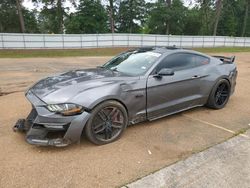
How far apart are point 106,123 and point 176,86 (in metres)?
1.56

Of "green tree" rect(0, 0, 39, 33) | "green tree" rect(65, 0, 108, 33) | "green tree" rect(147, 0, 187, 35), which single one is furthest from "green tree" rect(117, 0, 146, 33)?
"green tree" rect(0, 0, 39, 33)

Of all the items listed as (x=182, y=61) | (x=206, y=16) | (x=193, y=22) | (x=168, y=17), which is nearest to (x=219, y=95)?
(x=182, y=61)

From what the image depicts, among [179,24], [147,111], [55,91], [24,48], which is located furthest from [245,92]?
[179,24]

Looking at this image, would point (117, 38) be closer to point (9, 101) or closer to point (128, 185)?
point (9, 101)

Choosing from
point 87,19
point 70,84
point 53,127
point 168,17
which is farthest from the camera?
point 168,17

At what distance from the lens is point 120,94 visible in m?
3.77

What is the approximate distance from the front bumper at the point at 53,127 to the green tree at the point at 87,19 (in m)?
37.9

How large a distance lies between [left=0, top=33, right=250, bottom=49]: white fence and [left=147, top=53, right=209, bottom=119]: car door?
20124 mm

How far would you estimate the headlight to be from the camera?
3303 millimetres

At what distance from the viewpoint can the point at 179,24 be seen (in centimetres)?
4475

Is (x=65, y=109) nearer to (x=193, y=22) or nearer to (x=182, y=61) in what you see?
(x=182, y=61)

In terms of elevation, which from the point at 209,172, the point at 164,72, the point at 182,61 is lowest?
the point at 209,172

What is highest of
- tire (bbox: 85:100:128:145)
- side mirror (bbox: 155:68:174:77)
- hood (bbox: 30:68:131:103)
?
side mirror (bbox: 155:68:174:77)

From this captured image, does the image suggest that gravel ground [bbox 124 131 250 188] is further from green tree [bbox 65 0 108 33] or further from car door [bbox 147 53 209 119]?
green tree [bbox 65 0 108 33]
